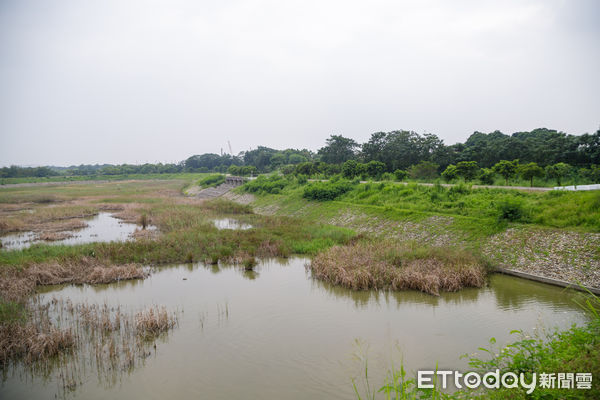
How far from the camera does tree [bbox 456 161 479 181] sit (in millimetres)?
25203

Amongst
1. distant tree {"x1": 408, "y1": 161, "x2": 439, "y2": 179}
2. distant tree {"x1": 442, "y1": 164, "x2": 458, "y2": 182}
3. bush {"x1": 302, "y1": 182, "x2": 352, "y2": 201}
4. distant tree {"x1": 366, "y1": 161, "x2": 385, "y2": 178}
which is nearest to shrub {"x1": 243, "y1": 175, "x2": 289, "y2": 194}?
bush {"x1": 302, "y1": 182, "x2": 352, "y2": 201}

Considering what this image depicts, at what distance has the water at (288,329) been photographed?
A: 630cm

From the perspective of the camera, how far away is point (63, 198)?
4009 centimetres

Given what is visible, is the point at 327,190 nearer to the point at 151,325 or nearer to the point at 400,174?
the point at 400,174

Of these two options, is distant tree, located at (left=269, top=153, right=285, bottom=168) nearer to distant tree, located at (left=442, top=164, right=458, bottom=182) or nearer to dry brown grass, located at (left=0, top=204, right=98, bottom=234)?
dry brown grass, located at (left=0, top=204, right=98, bottom=234)

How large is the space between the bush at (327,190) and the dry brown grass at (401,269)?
15.4m

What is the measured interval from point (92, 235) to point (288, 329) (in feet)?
57.6

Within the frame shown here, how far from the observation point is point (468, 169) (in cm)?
2542

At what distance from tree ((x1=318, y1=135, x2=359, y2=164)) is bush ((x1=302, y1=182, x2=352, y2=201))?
3056 cm

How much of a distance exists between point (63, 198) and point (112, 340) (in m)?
41.2

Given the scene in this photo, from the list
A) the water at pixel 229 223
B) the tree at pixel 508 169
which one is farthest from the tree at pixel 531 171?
the water at pixel 229 223

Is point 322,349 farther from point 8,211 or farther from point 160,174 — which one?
point 160,174

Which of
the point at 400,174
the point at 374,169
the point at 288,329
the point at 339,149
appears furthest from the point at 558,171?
the point at 339,149

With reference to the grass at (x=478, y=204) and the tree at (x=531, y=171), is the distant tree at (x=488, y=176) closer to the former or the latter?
the tree at (x=531, y=171)
